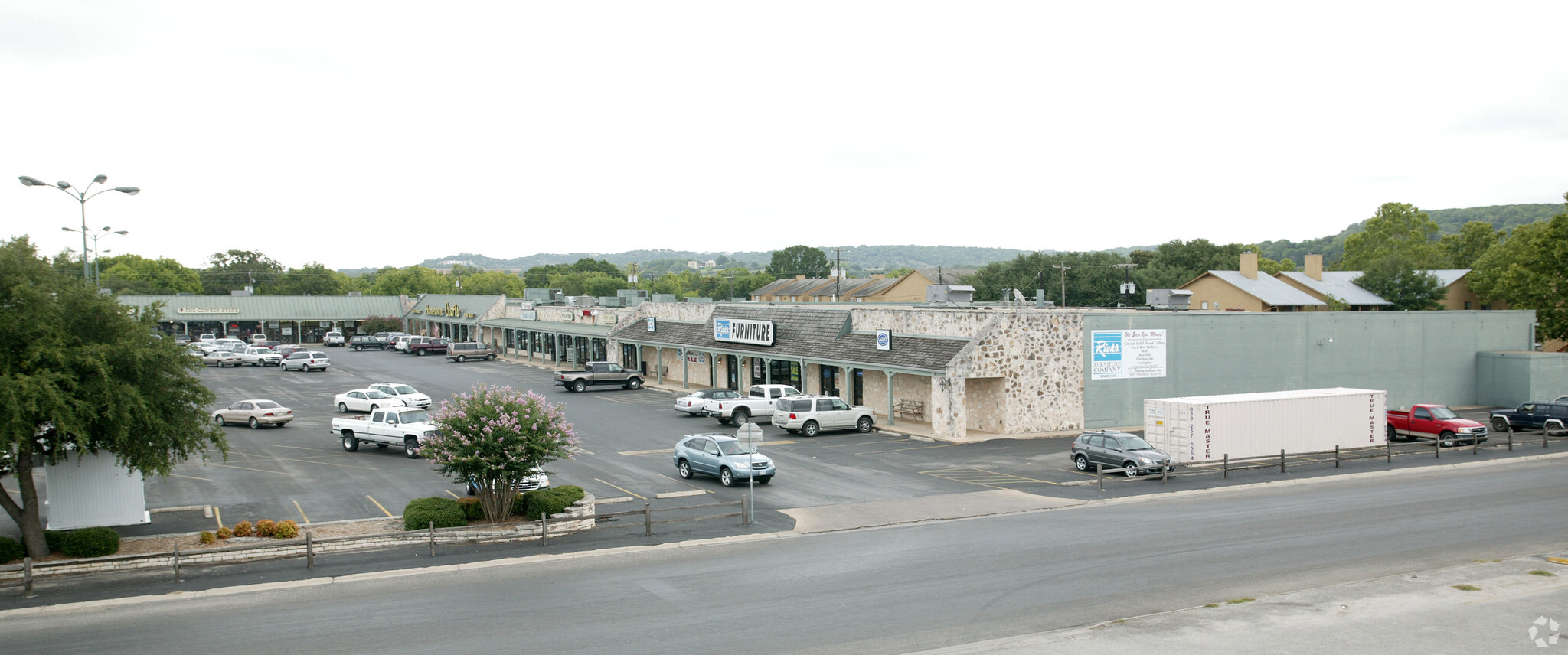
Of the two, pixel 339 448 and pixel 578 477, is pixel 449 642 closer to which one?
pixel 578 477

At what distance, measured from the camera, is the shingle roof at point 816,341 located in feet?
128

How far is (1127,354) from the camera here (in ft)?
133

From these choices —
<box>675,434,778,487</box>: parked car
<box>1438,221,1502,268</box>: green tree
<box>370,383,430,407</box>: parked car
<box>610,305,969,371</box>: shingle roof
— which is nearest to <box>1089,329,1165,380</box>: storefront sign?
<box>610,305,969,371</box>: shingle roof

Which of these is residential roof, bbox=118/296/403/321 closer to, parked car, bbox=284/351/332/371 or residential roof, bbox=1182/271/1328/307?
parked car, bbox=284/351/332/371

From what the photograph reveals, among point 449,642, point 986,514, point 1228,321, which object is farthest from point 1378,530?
point 1228,321

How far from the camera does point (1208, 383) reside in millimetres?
42469

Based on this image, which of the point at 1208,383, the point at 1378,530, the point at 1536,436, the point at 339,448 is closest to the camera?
the point at 1378,530

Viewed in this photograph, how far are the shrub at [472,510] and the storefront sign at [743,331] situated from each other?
2784 cm

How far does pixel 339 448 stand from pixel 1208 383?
37.4m

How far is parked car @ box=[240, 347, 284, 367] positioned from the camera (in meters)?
72.9

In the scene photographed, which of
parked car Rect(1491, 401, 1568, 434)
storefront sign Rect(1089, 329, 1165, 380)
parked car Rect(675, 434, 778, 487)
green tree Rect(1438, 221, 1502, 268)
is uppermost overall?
green tree Rect(1438, 221, 1502, 268)

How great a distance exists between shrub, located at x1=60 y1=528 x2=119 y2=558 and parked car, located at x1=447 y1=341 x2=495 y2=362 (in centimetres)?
6050

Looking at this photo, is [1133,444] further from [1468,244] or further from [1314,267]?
Result: [1468,244]

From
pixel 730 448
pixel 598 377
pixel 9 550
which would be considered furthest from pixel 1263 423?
pixel 598 377
